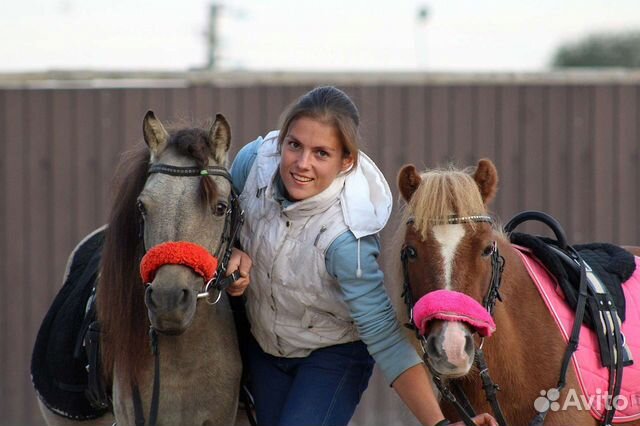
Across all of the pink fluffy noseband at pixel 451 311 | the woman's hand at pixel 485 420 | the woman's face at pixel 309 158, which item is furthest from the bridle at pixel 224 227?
the woman's hand at pixel 485 420

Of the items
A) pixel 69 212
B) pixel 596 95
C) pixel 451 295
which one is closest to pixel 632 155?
pixel 596 95

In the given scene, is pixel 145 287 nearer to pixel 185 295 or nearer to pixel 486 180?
pixel 185 295

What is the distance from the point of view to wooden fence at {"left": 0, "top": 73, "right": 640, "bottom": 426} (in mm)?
7895

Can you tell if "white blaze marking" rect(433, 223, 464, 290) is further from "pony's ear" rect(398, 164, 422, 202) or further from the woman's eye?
the woman's eye

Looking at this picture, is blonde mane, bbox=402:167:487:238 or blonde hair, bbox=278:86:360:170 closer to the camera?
blonde mane, bbox=402:167:487:238

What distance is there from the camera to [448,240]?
10.8ft

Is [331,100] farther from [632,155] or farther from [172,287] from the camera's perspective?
[632,155]

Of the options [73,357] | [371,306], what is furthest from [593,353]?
[73,357]

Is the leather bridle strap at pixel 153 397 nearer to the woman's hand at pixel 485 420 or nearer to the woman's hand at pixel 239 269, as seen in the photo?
the woman's hand at pixel 239 269

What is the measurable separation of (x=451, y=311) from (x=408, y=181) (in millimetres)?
661

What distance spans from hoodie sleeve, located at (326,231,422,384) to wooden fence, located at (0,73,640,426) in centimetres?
446

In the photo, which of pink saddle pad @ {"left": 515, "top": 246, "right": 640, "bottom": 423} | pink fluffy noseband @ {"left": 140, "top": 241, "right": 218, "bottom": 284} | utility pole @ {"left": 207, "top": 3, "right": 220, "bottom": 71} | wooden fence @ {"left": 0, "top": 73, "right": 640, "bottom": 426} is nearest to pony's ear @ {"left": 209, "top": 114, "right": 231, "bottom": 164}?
pink fluffy noseband @ {"left": 140, "top": 241, "right": 218, "bottom": 284}

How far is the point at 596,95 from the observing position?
26.6 feet

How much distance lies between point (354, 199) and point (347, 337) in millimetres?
551
